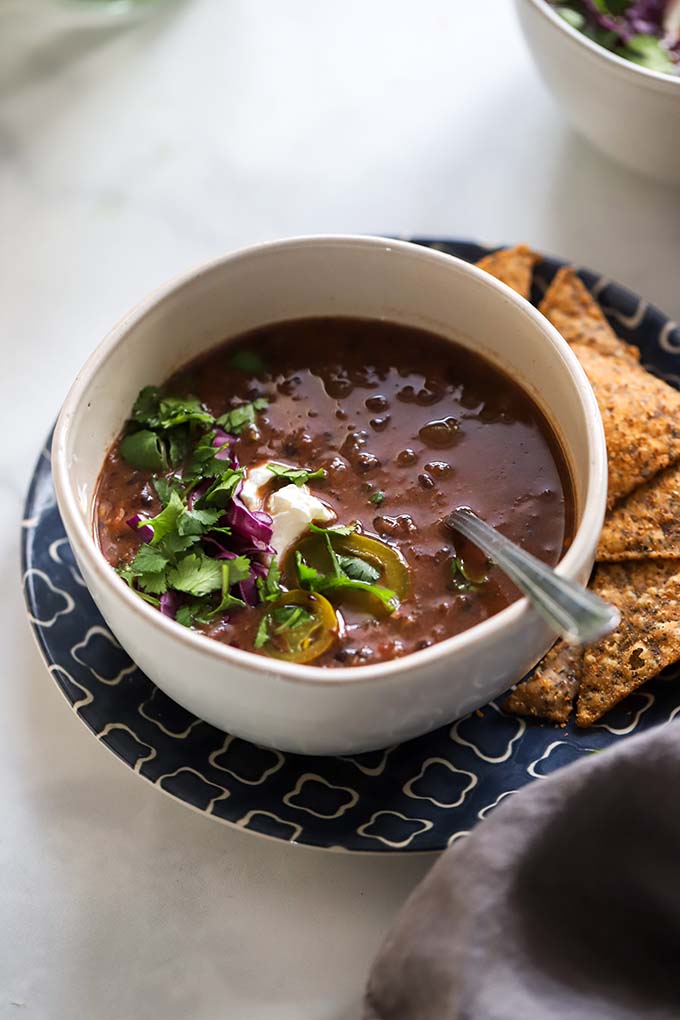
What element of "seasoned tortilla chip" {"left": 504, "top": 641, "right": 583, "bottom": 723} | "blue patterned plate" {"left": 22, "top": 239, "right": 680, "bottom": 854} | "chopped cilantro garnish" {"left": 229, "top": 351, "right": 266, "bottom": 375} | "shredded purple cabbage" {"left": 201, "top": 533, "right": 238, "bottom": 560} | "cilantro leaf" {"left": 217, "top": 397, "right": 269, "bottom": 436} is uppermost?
"chopped cilantro garnish" {"left": 229, "top": 351, "right": 266, "bottom": 375}

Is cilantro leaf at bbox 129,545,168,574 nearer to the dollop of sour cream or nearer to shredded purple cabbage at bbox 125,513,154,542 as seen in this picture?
shredded purple cabbage at bbox 125,513,154,542

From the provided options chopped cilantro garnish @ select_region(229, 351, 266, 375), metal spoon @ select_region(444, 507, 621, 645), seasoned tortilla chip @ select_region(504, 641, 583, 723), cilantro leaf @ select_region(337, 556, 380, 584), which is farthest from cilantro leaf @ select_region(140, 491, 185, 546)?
seasoned tortilla chip @ select_region(504, 641, 583, 723)

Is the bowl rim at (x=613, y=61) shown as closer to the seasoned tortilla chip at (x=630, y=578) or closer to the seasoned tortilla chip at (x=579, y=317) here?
the seasoned tortilla chip at (x=579, y=317)

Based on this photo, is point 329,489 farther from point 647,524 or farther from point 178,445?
point 647,524

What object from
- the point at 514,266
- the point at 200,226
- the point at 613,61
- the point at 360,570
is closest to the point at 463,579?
the point at 360,570

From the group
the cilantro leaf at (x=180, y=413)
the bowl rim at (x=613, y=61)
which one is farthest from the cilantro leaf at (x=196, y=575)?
the bowl rim at (x=613, y=61)

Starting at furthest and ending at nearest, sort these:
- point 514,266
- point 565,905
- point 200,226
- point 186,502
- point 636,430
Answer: point 200,226 → point 514,266 → point 636,430 → point 186,502 → point 565,905
